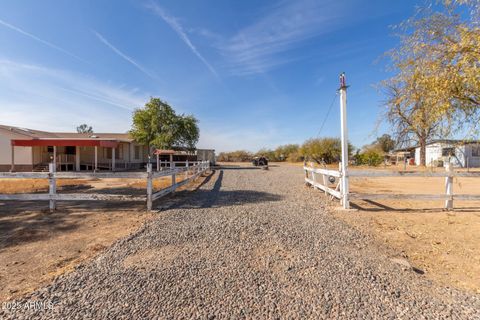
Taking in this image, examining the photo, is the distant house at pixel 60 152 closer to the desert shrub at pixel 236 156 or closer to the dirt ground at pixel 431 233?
the dirt ground at pixel 431 233

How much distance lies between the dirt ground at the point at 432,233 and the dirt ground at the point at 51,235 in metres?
4.89

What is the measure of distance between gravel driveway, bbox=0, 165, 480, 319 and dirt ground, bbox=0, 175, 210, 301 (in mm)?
386

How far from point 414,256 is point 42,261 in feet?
18.2

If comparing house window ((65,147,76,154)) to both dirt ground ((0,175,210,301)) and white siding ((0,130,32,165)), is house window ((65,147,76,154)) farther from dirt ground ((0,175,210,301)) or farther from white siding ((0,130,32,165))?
dirt ground ((0,175,210,301))

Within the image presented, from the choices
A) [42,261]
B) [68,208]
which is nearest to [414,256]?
[42,261]

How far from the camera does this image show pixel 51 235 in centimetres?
474

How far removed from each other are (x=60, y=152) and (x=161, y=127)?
10.8 meters

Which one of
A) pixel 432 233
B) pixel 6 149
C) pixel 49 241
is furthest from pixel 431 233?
pixel 6 149

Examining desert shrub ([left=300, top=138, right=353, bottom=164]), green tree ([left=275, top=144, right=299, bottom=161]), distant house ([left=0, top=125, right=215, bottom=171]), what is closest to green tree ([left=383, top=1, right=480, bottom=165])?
distant house ([left=0, top=125, right=215, bottom=171])

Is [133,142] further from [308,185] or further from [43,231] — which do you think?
[43,231]

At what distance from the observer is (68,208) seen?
7184 mm

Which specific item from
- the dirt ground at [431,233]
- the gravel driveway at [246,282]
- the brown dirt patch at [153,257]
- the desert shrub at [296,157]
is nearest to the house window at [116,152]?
the gravel driveway at [246,282]

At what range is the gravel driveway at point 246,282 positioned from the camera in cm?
231

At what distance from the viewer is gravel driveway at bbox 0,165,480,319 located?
7.59ft
